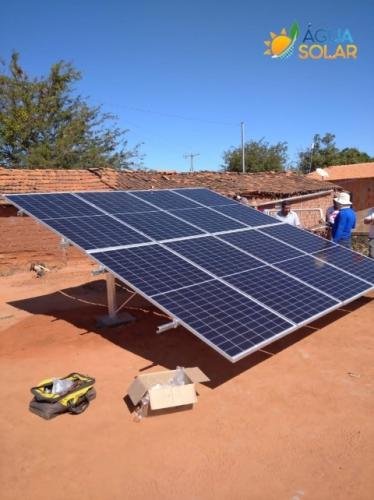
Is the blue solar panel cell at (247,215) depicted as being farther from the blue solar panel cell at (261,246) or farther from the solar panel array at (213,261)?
the blue solar panel cell at (261,246)

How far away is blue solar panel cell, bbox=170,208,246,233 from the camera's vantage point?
9094 millimetres

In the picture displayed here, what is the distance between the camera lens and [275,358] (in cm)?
688

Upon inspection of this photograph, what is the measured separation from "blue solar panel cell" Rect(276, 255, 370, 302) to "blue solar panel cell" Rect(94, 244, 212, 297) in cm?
206

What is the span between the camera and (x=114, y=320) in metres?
8.35

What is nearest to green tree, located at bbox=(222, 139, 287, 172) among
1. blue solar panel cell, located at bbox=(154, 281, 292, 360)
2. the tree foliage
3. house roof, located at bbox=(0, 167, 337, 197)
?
the tree foliage

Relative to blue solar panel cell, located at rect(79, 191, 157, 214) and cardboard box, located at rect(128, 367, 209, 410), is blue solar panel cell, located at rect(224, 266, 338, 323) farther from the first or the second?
blue solar panel cell, located at rect(79, 191, 157, 214)

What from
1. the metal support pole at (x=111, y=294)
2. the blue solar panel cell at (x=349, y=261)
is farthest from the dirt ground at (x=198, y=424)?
the blue solar panel cell at (x=349, y=261)

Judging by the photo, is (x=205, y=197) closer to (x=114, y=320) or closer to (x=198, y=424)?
(x=114, y=320)

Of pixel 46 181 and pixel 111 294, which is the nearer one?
pixel 111 294

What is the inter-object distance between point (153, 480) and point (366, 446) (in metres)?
2.38

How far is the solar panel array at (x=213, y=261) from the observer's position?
5.88 metres

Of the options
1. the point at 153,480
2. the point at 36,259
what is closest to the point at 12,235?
the point at 36,259

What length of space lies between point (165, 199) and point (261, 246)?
293 cm

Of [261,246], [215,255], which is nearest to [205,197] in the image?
[261,246]
